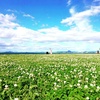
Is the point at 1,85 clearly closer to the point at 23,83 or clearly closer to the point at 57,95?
the point at 23,83

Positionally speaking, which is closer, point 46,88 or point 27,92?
point 27,92

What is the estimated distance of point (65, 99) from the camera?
7445 mm

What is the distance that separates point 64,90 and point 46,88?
1135 millimetres

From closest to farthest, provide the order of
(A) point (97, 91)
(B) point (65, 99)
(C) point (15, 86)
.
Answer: (B) point (65, 99) → (A) point (97, 91) → (C) point (15, 86)

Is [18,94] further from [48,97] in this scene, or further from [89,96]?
[89,96]

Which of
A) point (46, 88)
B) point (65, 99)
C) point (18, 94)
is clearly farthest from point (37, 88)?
point (65, 99)

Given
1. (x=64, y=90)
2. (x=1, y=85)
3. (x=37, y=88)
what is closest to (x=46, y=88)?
(x=37, y=88)

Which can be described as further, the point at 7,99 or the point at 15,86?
the point at 15,86

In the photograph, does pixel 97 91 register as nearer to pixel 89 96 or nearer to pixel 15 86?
pixel 89 96

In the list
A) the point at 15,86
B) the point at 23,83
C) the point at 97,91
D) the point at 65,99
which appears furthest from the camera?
the point at 23,83

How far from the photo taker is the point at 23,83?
32.2ft

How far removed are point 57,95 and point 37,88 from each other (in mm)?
1725

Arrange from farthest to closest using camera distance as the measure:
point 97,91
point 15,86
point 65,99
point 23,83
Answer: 1. point 23,83
2. point 15,86
3. point 97,91
4. point 65,99

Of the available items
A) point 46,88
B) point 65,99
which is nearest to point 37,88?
point 46,88
